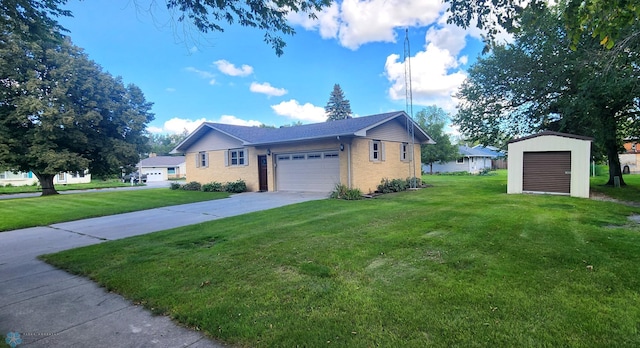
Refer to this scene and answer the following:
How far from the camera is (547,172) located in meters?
12.5

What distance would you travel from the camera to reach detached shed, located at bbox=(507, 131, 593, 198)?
1162cm

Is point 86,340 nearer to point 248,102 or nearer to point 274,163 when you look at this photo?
point 274,163

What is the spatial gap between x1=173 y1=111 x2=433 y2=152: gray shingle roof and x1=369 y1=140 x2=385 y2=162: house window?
3.73 ft

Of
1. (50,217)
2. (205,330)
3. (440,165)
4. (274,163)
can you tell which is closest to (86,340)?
(205,330)

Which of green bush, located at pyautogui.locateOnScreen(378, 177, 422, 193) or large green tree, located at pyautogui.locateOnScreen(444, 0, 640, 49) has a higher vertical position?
large green tree, located at pyautogui.locateOnScreen(444, 0, 640, 49)

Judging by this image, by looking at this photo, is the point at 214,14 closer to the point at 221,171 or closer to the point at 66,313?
the point at 66,313

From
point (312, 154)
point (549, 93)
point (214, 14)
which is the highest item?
point (549, 93)

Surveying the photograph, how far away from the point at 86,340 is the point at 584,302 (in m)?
4.84

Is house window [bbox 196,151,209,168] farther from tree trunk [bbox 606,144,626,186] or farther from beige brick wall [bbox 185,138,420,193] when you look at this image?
tree trunk [bbox 606,144,626,186]

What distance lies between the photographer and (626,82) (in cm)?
1071

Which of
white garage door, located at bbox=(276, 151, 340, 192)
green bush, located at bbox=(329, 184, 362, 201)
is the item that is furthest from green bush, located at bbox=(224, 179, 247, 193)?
green bush, located at bbox=(329, 184, 362, 201)

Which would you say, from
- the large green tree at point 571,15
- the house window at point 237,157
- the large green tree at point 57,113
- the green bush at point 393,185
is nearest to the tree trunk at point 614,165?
the green bush at point 393,185

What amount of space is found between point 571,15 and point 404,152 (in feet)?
45.6

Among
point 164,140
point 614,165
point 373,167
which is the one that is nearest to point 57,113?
point 373,167
